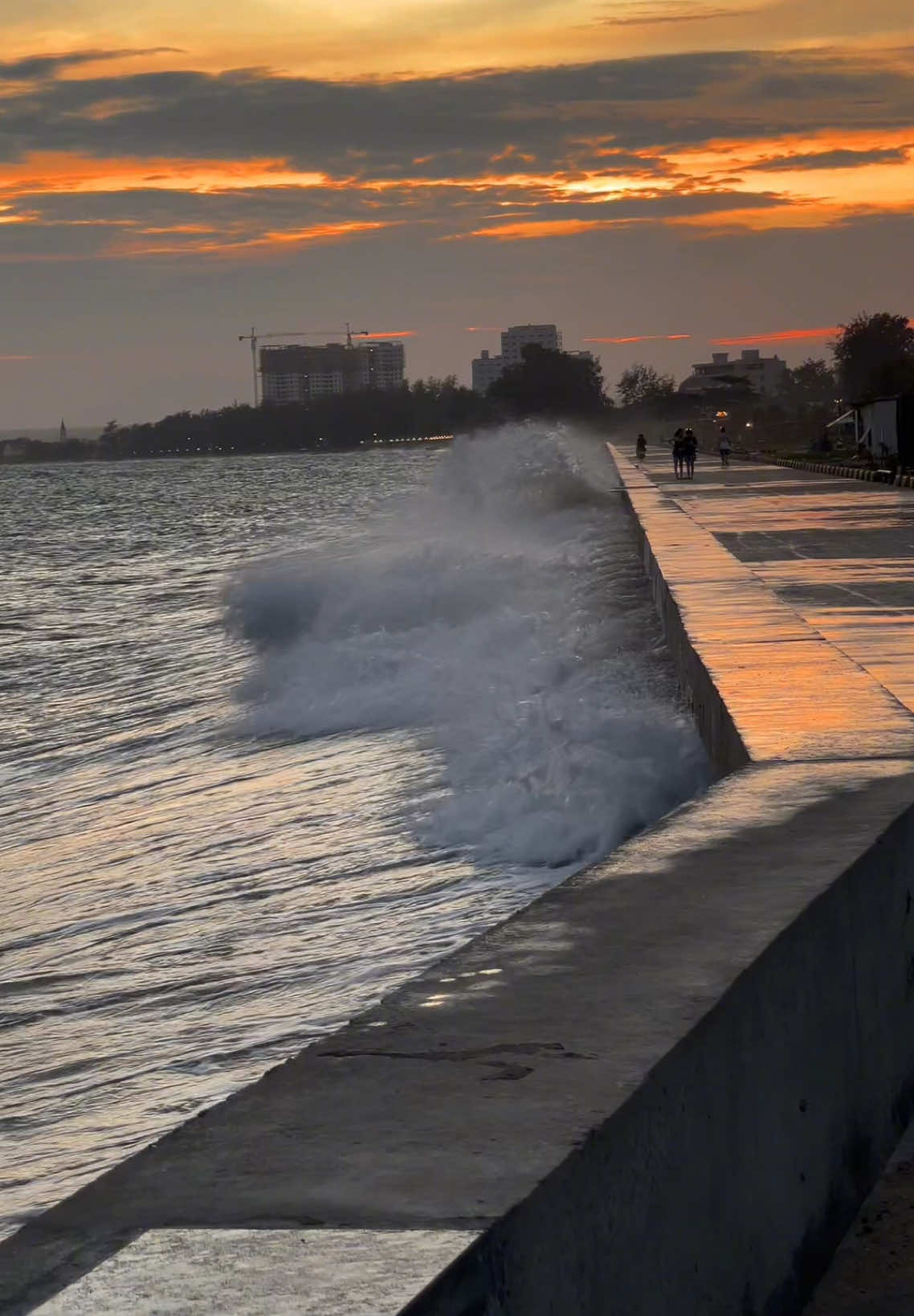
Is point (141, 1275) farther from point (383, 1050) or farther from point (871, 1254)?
point (871, 1254)

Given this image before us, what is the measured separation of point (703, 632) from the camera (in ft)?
27.0

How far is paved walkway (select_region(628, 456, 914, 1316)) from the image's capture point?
279 cm

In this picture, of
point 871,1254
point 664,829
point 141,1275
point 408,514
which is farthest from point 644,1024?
point 408,514

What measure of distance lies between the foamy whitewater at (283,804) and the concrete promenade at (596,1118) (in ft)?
5.85

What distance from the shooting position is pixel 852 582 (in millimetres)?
13367

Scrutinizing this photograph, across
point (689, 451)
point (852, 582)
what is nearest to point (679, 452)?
point (689, 451)

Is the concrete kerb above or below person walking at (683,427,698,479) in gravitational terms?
below

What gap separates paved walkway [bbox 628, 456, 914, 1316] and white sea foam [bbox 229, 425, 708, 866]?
110 cm

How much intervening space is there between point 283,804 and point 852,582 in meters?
5.84

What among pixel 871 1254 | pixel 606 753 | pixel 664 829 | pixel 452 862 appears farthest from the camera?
Result: pixel 606 753

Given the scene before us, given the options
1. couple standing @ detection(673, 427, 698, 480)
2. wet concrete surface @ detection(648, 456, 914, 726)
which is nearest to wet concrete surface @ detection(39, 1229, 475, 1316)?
wet concrete surface @ detection(648, 456, 914, 726)

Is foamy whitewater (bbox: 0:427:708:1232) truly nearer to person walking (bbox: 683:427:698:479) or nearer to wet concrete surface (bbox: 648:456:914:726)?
wet concrete surface (bbox: 648:456:914:726)

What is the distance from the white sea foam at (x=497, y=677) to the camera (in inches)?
301

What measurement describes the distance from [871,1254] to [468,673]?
34.1 ft
